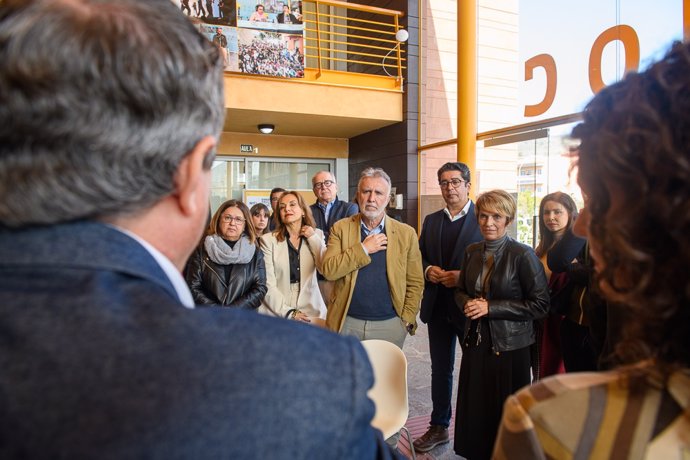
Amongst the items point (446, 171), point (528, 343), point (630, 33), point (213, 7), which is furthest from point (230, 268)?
point (213, 7)

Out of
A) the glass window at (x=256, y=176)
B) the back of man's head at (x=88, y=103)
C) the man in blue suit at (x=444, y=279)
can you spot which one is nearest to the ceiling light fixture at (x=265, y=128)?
the glass window at (x=256, y=176)

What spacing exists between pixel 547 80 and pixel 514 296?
12.7ft

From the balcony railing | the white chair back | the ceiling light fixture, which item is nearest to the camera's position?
the white chair back

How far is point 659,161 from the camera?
57cm

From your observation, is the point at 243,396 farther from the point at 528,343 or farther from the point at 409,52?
the point at 409,52

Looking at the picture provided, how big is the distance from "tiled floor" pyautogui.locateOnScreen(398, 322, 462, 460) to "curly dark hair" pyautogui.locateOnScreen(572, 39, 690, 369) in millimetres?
2432

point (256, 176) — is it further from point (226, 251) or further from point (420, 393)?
point (420, 393)

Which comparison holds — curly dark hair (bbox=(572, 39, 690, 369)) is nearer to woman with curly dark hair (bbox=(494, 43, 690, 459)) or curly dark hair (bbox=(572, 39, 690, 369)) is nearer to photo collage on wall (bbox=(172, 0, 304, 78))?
woman with curly dark hair (bbox=(494, 43, 690, 459))

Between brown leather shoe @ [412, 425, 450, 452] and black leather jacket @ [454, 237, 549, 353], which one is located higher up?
black leather jacket @ [454, 237, 549, 353]

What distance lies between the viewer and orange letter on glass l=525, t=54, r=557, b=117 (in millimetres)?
5262

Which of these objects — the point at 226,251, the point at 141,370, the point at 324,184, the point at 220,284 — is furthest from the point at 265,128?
the point at 141,370

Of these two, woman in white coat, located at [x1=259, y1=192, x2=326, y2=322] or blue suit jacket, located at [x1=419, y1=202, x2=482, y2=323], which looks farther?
woman in white coat, located at [x1=259, y1=192, x2=326, y2=322]

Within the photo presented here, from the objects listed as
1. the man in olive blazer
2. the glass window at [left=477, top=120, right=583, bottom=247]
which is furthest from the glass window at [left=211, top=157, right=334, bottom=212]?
the man in olive blazer

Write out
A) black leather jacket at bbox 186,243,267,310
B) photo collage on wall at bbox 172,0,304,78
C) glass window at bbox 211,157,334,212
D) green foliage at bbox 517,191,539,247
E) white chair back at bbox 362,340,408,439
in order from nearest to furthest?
white chair back at bbox 362,340,408,439, black leather jacket at bbox 186,243,267,310, green foliage at bbox 517,191,539,247, photo collage on wall at bbox 172,0,304,78, glass window at bbox 211,157,334,212
